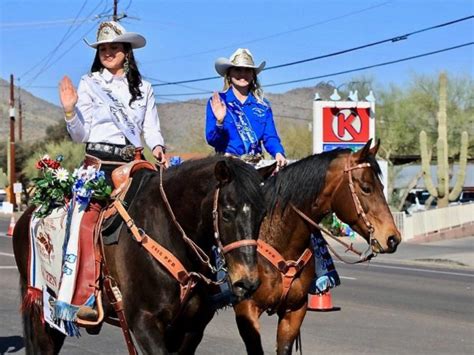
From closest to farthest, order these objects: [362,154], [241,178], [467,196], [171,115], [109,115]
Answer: [241,178]
[109,115]
[362,154]
[467,196]
[171,115]

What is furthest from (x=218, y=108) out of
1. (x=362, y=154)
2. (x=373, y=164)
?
(x=373, y=164)

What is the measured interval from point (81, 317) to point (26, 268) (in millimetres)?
1214

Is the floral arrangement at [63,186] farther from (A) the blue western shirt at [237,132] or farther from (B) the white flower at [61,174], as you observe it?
(A) the blue western shirt at [237,132]

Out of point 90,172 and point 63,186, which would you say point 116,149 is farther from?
point 63,186

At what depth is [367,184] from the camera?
273 inches

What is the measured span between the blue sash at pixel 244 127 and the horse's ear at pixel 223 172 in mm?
2423

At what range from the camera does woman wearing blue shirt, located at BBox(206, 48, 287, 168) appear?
7.57 m

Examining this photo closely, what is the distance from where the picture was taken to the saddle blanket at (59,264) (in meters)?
6.12

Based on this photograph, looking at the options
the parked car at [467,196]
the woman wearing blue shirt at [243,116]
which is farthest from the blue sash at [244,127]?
the parked car at [467,196]

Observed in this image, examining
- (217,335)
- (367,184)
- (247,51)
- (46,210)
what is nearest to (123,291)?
(46,210)

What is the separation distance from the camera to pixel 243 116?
768 cm

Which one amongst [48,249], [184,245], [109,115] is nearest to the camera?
[184,245]

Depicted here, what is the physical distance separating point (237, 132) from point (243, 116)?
16 centimetres

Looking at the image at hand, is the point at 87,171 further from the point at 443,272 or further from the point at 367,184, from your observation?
the point at 443,272
